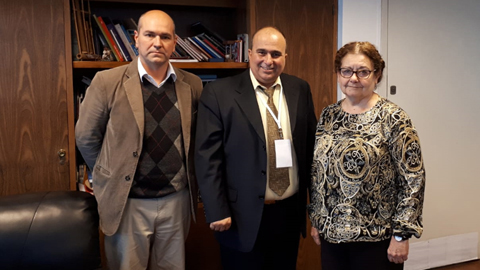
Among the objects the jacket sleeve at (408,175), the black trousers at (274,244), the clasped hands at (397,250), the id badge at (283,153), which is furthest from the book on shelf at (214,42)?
the clasped hands at (397,250)

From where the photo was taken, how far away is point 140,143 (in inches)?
67.1

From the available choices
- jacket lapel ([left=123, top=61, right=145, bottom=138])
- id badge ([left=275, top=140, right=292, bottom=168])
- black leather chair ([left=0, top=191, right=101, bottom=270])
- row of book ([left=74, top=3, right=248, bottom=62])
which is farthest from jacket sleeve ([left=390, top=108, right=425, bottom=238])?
row of book ([left=74, top=3, right=248, bottom=62])

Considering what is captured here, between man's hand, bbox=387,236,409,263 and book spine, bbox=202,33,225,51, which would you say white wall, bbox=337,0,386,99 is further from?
man's hand, bbox=387,236,409,263

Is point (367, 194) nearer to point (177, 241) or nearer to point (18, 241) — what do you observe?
point (177, 241)

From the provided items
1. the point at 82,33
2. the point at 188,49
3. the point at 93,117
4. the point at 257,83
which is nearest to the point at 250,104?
the point at 257,83

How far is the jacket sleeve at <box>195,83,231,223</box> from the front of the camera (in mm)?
1690

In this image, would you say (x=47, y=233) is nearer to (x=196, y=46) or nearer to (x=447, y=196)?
(x=196, y=46)

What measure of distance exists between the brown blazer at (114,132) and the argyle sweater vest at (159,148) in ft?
0.10

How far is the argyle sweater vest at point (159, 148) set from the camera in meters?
1.73

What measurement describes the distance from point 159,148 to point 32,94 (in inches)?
34.4

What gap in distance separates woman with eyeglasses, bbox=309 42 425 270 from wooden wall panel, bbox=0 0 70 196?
1.45 m

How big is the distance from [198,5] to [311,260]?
181 centimetres

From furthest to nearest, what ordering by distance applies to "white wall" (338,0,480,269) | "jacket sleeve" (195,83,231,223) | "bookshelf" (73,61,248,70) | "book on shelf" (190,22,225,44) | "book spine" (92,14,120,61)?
"white wall" (338,0,480,269)
"book on shelf" (190,22,225,44)
"book spine" (92,14,120,61)
"bookshelf" (73,61,248,70)
"jacket sleeve" (195,83,231,223)

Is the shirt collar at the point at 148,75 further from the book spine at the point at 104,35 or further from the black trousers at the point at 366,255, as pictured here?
the black trousers at the point at 366,255
